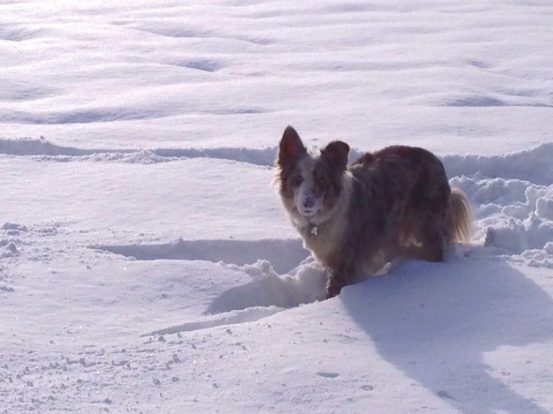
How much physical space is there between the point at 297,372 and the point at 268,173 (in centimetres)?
405

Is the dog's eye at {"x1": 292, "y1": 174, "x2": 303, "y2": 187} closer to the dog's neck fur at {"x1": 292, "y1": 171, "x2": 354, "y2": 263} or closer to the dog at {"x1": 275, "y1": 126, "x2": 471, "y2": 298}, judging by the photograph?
the dog at {"x1": 275, "y1": 126, "x2": 471, "y2": 298}

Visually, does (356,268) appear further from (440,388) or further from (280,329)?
(440,388)

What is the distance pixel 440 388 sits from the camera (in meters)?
4.65

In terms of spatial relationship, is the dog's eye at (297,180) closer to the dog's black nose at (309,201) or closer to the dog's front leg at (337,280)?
the dog's black nose at (309,201)

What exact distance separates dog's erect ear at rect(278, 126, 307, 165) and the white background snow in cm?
69

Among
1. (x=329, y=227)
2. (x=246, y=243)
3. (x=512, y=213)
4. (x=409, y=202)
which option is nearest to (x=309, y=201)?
(x=329, y=227)

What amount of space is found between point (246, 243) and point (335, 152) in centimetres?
92

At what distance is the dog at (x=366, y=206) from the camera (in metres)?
6.61

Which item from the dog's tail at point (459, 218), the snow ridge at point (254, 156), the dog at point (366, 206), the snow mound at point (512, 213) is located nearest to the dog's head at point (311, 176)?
the dog at point (366, 206)

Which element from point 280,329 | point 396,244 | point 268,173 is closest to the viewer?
point 280,329

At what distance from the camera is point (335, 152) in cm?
661

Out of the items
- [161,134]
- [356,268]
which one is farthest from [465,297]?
[161,134]

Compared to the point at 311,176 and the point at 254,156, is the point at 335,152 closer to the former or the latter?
the point at 311,176

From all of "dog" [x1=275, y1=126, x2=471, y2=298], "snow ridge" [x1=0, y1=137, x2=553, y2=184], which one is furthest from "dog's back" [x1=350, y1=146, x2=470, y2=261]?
"snow ridge" [x1=0, y1=137, x2=553, y2=184]
